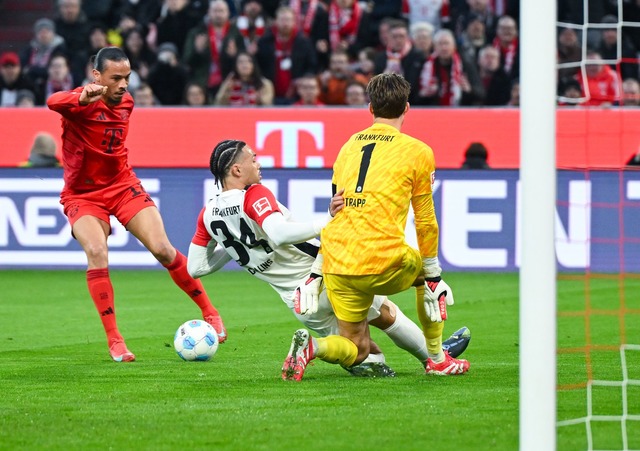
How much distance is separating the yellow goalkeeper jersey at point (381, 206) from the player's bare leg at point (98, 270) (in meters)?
2.09

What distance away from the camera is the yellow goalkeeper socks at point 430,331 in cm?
658

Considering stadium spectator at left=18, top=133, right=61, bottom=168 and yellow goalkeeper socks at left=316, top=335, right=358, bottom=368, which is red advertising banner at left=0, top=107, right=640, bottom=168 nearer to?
stadium spectator at left=18, top=133, right=61, bottom=168

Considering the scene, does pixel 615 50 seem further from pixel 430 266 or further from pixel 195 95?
pixel 430 266

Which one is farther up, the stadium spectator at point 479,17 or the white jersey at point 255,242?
the stadium spectator at point 479,17

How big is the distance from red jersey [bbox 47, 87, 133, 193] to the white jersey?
4.86 ft

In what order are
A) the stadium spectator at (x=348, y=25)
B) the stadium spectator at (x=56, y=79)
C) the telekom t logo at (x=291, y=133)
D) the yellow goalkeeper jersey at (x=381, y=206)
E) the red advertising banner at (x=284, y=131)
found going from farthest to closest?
the stadium spectator at (x=348, y=25) → the stadium spectator at (x=56, y=79) → the telekom t logo at (x=291, y=133) → the red advertising banner at (x=284, y=131) → the yellow goalkeeper jersey at (x=381, y=206)

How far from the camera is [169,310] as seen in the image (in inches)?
415

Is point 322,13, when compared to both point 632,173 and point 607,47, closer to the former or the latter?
point 607,47

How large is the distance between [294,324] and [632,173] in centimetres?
481

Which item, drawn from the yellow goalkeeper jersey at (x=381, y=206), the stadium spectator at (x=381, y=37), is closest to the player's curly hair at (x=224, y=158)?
the yellow goalkeeper jersey at (x=381, y=206)

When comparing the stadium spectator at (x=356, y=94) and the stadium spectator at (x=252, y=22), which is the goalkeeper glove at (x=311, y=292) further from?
the stadium spectator at (x=252, y=22)

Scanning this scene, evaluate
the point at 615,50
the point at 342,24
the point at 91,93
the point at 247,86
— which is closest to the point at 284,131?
the point at 247,86

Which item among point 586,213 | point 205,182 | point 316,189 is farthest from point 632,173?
point 205,182

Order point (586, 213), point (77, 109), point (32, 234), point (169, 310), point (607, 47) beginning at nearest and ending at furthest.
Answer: point (77, 109), point (169, 310), point (586, 213), point (32, 234), point (607, 47)
